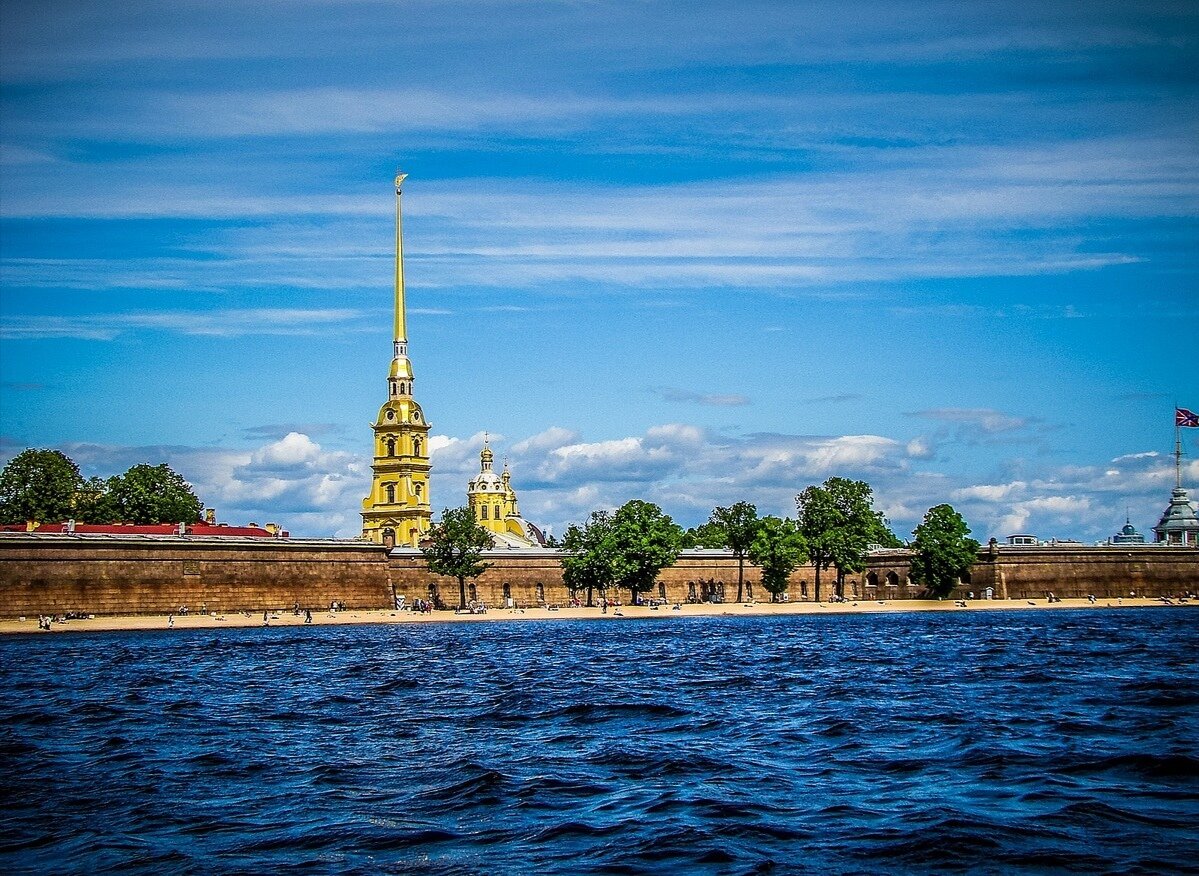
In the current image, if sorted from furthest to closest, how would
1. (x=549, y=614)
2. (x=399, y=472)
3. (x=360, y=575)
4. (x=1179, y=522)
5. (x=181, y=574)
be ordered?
(x=1179, y=522), (x=399, y=472), (x=360, y=575), (x=549, y=614), (x=181, y=574)

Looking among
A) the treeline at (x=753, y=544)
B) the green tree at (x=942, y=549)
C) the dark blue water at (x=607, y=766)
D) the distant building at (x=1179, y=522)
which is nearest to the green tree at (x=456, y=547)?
the treeline at (x=753, y=544)

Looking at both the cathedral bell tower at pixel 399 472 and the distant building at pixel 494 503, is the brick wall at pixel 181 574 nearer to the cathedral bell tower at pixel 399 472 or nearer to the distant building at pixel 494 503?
the cathedral bell tower at pixel 399 472

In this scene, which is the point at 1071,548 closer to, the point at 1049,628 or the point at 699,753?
the point at 1049,628

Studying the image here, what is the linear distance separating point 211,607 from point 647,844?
7619 centimetres

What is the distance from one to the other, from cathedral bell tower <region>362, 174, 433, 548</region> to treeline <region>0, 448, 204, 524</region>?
18860 mm

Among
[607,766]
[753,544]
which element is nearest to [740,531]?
[753,544]

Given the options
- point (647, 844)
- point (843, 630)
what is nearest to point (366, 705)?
point (647, 844)

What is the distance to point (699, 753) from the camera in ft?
84.9

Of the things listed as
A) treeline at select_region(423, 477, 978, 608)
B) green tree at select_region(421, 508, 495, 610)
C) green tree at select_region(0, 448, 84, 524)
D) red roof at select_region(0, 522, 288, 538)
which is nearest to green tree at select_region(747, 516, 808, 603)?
treeline at select_region(423, 477, 978, 608)

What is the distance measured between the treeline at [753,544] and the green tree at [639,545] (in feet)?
0.26

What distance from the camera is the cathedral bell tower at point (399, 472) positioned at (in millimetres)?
129750

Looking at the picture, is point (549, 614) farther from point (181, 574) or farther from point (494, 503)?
point (494, 503)

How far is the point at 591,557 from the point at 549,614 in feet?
26.7

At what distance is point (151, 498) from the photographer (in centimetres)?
11631
